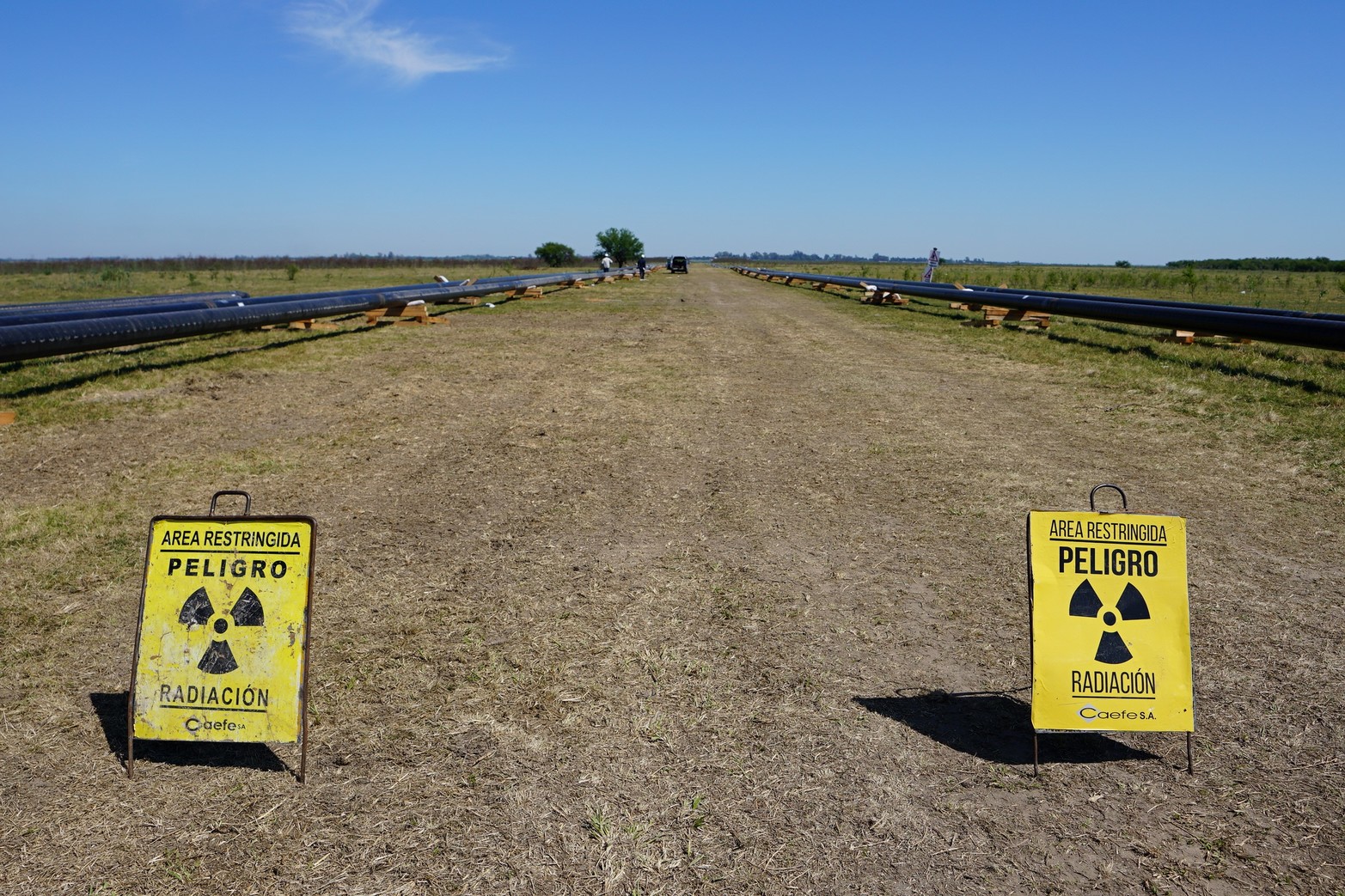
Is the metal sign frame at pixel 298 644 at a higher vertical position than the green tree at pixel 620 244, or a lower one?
lower

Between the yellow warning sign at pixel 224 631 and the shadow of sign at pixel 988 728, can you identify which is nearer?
the yellow warning sign at pixel 224 631

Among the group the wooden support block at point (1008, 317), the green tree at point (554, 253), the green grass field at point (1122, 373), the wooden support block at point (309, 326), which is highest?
the green tree at point (554, 253)

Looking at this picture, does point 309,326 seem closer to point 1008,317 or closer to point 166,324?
point 166,324

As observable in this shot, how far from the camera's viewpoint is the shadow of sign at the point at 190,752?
122 inches

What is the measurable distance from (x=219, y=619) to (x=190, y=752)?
53cm

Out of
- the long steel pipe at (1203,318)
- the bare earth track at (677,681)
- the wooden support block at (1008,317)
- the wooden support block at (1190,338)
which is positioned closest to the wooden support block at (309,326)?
the bare earth track at (677,681)

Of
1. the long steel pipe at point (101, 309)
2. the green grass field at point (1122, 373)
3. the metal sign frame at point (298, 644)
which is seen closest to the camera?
the metal sign frame at point (298, 644)

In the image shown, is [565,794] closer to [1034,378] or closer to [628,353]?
[1034,378]

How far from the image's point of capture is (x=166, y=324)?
11453 mm

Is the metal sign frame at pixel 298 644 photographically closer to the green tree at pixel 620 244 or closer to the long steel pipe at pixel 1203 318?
the long steel pipe at pixel 1203 318

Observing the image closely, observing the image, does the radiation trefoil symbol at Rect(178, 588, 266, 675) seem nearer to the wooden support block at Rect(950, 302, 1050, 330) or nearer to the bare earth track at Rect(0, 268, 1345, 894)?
the bare earth track at Rect(0, 268, 1345, 894)

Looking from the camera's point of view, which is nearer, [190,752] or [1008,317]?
[190,752]

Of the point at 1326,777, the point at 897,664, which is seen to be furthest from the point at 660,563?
the point at 1326,777

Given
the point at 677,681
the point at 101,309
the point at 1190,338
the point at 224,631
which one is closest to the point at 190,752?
the point at 224,631
